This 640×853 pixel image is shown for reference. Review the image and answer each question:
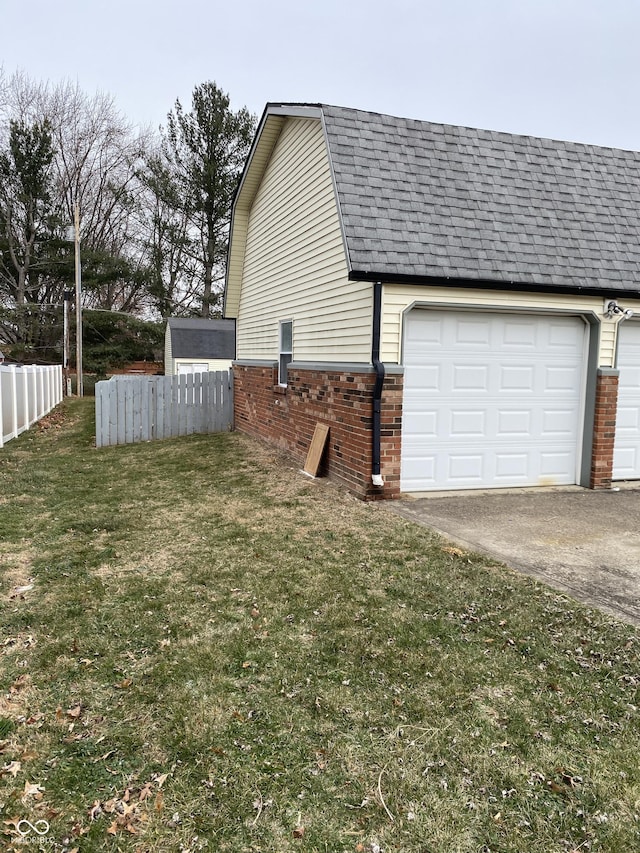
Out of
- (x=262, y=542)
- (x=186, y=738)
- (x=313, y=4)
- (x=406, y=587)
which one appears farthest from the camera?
(x=313, y=4)

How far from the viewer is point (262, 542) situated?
5543 millimetres

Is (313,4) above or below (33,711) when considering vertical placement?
above

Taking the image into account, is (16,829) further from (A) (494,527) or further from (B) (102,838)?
(A) (494,527)

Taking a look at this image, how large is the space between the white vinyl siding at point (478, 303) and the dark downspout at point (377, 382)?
91 millimetres

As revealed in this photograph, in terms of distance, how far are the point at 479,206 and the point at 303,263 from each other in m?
2.82

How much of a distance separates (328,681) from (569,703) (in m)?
1.25

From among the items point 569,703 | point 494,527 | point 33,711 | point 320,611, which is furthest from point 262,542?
point 569,703

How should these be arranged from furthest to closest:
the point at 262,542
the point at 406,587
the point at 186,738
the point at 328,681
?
1. the point at 262,542
2. the point at 406,587
3. the point at 328,681
4. the point at 186,738

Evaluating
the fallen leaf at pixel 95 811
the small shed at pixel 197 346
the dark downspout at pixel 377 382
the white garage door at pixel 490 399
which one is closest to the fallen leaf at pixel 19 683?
the fallen leaf at pixel 95 811

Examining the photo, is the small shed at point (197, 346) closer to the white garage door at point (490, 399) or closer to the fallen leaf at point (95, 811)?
the white garage door at point (490, 399)

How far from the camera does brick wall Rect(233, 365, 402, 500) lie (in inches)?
272

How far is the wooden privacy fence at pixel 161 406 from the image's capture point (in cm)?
1203

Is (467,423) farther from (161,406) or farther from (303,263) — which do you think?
(161,406)

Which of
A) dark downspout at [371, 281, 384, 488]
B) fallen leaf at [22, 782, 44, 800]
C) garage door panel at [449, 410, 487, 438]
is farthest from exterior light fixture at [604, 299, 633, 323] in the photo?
fallen leaf at [22, 782, 44, 800]
